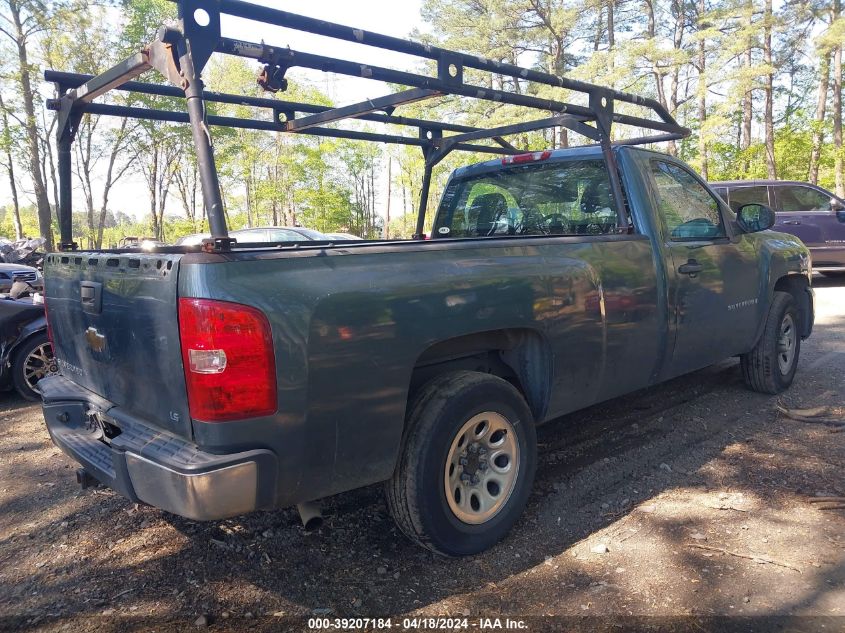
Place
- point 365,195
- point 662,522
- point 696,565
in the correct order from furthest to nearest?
point 365,195 < point 662,522 < point 696,565

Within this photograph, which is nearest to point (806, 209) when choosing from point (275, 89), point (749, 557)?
point (749, 557)

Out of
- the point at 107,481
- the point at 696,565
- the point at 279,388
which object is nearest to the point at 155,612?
the point at 107,481

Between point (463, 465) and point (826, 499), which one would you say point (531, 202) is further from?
point (826, 499)

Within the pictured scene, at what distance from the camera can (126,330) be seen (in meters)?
2.45

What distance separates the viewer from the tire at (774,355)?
197 inches

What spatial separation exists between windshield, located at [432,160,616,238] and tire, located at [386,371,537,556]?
1.63 meters

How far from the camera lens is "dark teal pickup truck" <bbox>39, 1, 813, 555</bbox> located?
2.11 metres

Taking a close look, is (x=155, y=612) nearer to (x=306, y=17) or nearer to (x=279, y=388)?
(x=279, y=388)

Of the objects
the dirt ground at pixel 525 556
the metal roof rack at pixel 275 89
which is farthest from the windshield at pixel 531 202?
the dirt ground at pixel 525 556

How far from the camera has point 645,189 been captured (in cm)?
388

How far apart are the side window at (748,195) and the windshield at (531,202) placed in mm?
9184

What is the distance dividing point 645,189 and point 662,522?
2.04m

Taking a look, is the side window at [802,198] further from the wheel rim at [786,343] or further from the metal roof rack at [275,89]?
the metal roof rack at [275,89]

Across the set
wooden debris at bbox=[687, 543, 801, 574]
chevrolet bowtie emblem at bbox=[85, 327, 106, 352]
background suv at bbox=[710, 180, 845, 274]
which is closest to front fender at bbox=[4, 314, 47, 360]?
chevrolet bowtie emblem at bbox=[85, 327, 106, 352]
